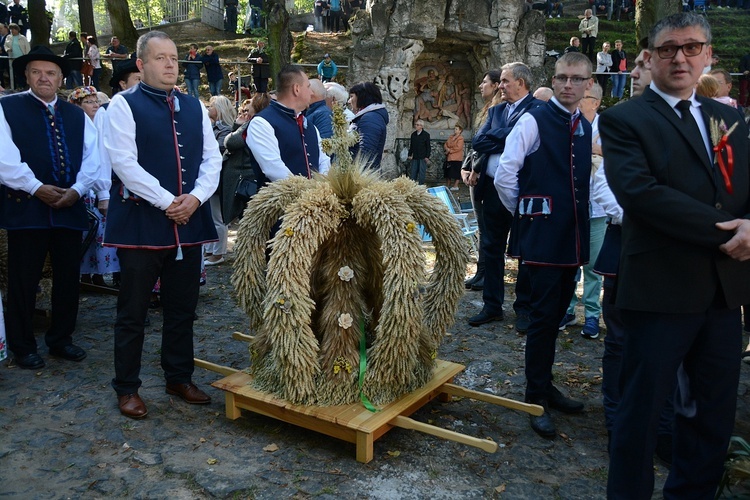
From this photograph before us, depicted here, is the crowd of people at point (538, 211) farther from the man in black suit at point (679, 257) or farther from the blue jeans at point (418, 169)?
the blue jeans at point (418, 169)

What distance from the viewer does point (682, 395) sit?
9.60 feet

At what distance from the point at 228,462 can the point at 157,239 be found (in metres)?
1.32

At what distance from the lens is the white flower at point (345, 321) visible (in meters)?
3.69

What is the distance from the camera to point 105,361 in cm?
493

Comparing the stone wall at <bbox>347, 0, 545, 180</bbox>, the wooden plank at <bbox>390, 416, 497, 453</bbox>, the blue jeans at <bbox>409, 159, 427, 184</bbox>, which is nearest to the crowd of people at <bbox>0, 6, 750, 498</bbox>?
the wooden plank at <bbox>390, 416, 497, 453</bbox>

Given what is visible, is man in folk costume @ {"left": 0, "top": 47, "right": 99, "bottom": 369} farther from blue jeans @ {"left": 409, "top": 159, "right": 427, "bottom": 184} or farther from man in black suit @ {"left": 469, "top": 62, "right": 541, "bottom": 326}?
blue jeans @ {"left": 409, "top": 159, "right": 427, "bottom": 184}

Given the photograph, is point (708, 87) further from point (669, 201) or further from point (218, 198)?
point (218, 198)

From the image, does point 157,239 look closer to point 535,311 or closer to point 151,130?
point 151,130

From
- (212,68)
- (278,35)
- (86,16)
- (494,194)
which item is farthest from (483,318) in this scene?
(86,16)

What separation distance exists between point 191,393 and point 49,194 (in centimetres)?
165

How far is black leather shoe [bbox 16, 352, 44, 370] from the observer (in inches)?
187

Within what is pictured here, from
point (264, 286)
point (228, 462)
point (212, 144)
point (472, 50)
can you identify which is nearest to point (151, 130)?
point (212, 144)

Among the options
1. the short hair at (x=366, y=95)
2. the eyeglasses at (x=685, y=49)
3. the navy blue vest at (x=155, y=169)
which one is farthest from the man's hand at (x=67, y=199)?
the eyeglasses at (x=685, y=49)

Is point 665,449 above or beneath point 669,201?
beneath
